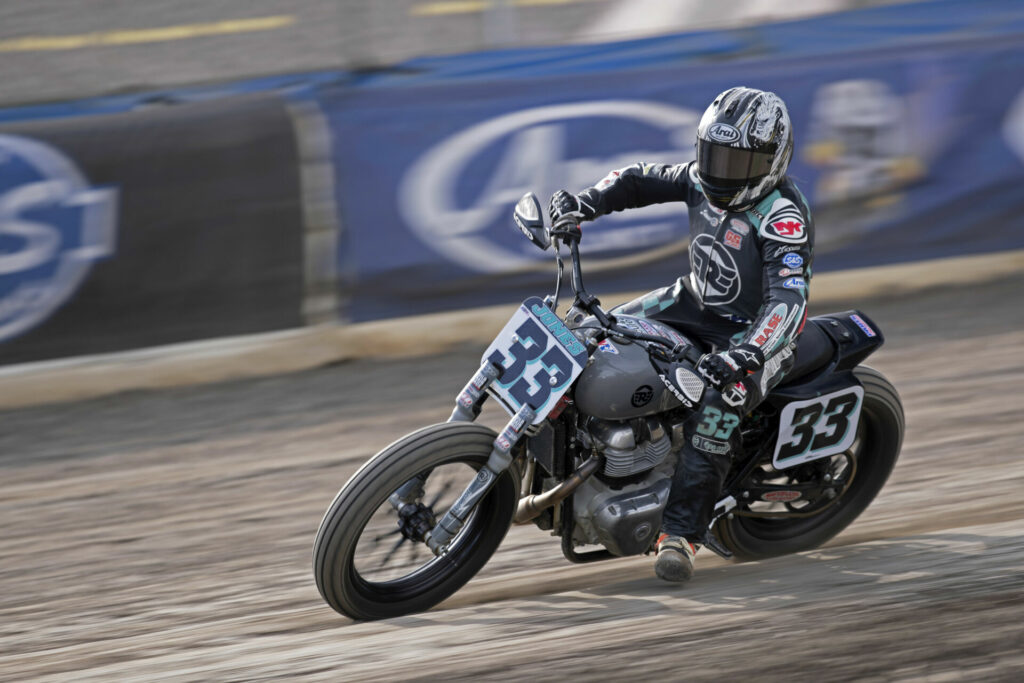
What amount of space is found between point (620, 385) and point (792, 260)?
80 cm

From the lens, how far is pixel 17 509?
608 centimetres

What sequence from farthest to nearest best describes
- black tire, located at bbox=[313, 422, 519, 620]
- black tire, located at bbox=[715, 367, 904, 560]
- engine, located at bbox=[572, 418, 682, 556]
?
black tire, located at bbox=[715, 367, 904, 560]
engine, located at bbox=[572, 418, 682, 556]
black tire, located at bbox=[313, 422, 519, 620]

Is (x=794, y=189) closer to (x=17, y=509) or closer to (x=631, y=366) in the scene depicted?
(x=631, y=366)

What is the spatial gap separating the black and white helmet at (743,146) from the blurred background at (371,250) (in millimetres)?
1607

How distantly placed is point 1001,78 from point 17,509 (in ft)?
24.5

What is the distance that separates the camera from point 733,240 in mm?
4551

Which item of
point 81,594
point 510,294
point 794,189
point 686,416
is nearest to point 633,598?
point 686,416

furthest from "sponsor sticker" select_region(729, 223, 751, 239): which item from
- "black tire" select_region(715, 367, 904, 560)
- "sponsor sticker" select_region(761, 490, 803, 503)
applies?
"sponsor sticker" select_region(761, 490, 803, 503)

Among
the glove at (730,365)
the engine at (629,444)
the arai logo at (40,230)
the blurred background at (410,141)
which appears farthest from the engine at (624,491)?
the arai logo at (40,230)

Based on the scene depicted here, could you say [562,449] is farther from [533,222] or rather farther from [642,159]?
[642,159]

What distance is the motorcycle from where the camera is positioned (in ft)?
14.0

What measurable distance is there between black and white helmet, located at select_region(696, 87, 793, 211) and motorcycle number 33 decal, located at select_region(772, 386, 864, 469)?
3.00 ft

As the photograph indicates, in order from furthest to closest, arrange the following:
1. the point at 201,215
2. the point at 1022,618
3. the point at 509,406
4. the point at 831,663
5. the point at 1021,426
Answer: the point at 201,215, the point at 1021,426, the point at 509,406, the point at 1022,618, the point at 831,663

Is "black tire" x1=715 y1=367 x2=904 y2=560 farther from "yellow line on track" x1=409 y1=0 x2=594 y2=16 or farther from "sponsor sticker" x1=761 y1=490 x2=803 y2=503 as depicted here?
"yellow line on track" x1=409 y1=0 x2=594 y2=16
